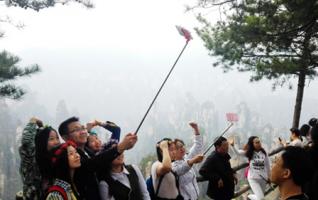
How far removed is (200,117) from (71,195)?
175779 mm

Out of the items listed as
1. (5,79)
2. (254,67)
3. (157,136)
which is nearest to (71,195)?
(5,79)

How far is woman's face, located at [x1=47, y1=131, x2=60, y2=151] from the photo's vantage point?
131 inches

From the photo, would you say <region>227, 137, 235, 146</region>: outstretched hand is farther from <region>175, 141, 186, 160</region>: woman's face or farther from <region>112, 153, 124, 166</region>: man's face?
A: <region>112, 153, 124, 166</region>: man's face

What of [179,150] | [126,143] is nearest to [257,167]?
[179,150]

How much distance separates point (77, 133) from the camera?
12.0 feet

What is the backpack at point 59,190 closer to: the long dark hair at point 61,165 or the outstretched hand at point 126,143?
the long dark hair at point 61,165

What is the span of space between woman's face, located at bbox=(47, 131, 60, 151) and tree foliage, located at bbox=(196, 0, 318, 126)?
666cm

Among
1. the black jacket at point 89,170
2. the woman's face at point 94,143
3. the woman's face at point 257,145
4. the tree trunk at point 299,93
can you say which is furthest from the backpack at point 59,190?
the tree trunk at point 299,93

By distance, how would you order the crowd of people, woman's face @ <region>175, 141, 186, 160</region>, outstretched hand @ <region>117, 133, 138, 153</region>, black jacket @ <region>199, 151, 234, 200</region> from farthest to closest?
black jacket @ <region>199, 151, 234, 200</region>
woman's face @ <region>175, 141, 186, 160</region>
outstretched hand @ <region>117, 133, 138, 153</region>
the crowd of people

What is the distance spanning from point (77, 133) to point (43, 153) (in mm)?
542

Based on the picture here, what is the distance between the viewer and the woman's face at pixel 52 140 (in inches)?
131

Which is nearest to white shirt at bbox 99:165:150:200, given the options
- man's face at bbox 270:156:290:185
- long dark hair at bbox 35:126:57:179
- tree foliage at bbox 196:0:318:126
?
long dark hair at bbox 35:126:57:179

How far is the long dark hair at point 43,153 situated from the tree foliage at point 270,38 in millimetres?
6730

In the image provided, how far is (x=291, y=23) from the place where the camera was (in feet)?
31.3
